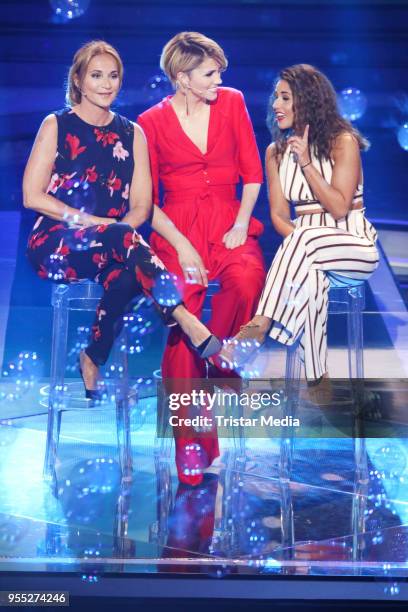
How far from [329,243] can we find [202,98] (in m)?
0.64

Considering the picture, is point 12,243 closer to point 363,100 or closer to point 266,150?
point 266,150

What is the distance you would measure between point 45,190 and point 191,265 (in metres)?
0.50

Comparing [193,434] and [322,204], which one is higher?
[322,204]

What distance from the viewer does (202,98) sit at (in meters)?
2.98

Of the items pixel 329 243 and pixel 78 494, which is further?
pixel 329 243

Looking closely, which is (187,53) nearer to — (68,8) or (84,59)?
(84,59)

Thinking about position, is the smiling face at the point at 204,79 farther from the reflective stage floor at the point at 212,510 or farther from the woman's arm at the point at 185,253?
the reflective stage floor at the point at 212,510

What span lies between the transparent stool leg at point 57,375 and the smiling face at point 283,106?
882 millimetres

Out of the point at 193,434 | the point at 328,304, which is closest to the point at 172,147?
the point at 328,304

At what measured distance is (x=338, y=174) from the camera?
9.55 feet

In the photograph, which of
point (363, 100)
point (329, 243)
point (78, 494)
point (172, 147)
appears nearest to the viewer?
point (78, 494)

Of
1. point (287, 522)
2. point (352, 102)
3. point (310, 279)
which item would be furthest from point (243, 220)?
point (287, 522)

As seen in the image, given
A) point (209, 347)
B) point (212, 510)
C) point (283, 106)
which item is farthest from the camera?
point (283, 106)

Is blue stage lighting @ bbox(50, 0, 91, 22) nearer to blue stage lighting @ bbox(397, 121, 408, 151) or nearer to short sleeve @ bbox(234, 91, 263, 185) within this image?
short sleeve @ bbox(234, 91, 263, 185)
